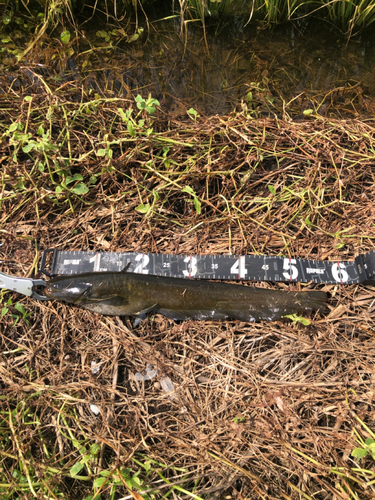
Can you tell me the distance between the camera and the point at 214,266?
123 inches

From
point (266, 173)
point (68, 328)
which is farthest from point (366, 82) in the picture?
point (68, 328)

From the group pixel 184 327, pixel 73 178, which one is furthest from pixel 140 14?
pixel 184 327

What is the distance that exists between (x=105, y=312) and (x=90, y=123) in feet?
6.85

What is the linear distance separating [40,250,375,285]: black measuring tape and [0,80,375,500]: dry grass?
0.13m

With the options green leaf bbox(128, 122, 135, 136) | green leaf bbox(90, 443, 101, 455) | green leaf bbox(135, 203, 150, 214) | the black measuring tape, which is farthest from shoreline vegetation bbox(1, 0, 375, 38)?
green leaf bbox(90, 443, 101, 455)

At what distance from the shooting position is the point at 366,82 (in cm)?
429

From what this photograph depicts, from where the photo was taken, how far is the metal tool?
2875mm

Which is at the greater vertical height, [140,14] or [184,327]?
[140,14]

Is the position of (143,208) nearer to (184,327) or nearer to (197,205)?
(197,205)

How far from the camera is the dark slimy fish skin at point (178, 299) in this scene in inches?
115

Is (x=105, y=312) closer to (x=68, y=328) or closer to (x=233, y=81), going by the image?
(x=68, y=328)

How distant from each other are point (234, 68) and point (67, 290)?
11.7 ft

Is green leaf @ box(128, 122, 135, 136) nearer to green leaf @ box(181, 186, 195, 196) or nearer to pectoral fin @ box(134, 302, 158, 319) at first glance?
green leaf @ box(181, 186, 195, 196)

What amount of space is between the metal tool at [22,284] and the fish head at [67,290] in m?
0.07
